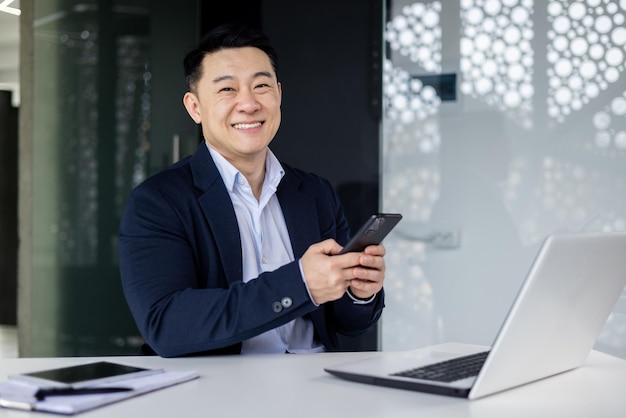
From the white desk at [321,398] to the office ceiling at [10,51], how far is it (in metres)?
2.30

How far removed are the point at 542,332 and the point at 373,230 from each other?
41 centimetres

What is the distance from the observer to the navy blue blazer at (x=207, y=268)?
192cm

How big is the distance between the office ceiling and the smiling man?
154 centimetres

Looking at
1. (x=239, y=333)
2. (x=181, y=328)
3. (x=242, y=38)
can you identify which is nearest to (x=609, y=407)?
(x=239, y=333)

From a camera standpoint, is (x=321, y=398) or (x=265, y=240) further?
(x=265, y=240)

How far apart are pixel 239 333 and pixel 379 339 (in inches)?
90.1

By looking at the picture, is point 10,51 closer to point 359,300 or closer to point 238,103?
point 238,103

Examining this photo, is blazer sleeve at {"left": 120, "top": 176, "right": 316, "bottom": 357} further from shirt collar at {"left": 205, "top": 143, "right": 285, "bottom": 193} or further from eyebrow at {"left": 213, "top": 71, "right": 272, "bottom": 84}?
eyebrow at {"left": 213, "top": 71, "right": 272, "bottom": 84}

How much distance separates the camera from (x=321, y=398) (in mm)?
1478

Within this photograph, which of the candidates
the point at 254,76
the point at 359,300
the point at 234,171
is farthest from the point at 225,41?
the point at 359,300

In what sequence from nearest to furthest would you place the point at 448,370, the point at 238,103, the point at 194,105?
1. the point at 448,370
2. the point at 238,103
3. the point at 194,105

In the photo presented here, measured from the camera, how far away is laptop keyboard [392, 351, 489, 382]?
1.56 metres

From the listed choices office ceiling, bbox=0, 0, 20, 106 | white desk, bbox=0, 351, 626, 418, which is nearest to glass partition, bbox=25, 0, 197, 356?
office ceiling, bbox=0, 0, 20, 106

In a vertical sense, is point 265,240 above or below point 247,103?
below
